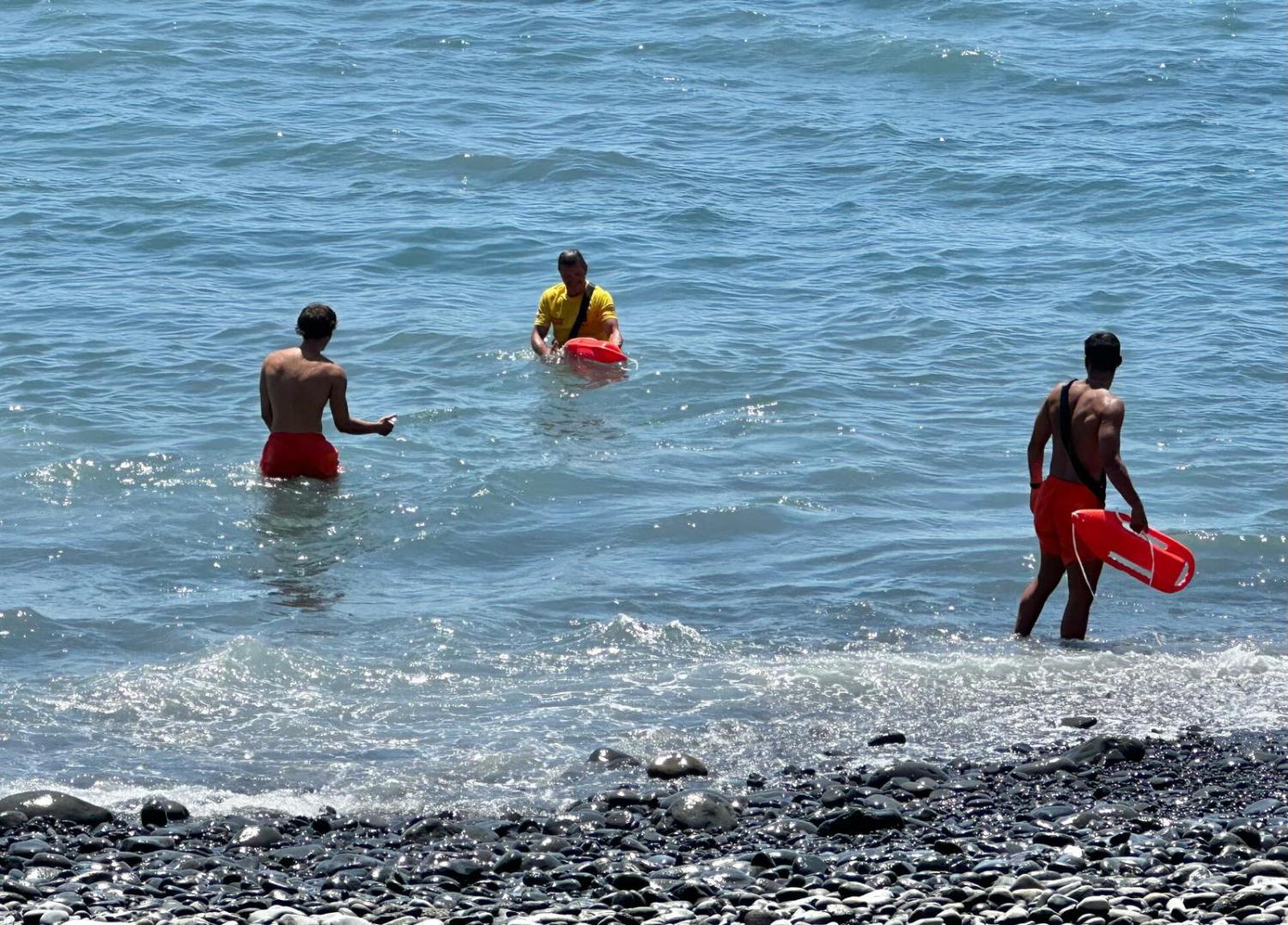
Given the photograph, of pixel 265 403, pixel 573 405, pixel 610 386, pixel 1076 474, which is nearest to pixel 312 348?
pixel 265 403

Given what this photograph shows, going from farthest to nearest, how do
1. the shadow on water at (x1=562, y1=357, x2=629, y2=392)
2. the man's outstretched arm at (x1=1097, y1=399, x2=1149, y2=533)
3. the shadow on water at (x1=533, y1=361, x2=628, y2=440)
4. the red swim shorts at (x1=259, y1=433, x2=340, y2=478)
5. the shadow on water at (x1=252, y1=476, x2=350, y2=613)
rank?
the shadow on water at (x1=562, y1=357, x2=629, y2=392) → the shadow on water at (x1=533, y1=361, x2=628, y2=440) → the red swim shorts at (x1=259, y1=433, x2=340, y2=478) → the shadow on water at (x1=252, y1=476, x2=350, y2=613) → the man's outstretched arm at (x1=1097, y1=399, x2=1149, y2=533)

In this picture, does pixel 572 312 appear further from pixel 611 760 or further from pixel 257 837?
pixel 257 837

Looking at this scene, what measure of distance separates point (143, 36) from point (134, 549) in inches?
679

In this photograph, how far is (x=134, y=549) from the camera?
407 inches

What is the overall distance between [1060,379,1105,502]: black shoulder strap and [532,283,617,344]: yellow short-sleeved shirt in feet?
18.8

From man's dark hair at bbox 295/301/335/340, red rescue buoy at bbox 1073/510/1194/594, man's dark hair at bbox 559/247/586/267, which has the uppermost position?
man's dark hair at bbox 559/247/586/267

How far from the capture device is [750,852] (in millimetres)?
6285

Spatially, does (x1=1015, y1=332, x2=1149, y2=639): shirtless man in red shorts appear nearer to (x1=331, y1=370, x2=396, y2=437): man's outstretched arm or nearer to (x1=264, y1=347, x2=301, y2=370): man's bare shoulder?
(x1=331, y1=370, x2=396, y2=437): man's outstretched arm

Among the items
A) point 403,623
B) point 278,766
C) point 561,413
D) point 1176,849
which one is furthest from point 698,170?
point 1176,849

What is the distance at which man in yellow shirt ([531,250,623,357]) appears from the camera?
1399 centimetres

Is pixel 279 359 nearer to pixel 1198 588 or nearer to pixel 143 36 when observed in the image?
pixel 1198 588

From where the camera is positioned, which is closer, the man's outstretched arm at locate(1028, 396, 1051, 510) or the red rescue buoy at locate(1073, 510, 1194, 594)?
the red rescue buoy at locate(1073, 510, 1194, 594)

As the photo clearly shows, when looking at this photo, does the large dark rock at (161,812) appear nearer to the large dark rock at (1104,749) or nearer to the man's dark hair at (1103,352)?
the large dark rock at (1104,749)

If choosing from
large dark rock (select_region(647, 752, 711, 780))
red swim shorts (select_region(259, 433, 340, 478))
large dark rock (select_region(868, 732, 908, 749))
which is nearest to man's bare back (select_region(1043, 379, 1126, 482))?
large dark rock (select_region(868, 732, 908, 749))
